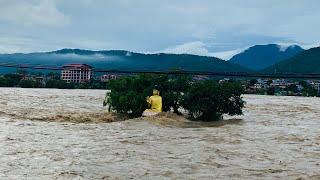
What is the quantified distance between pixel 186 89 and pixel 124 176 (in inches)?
635

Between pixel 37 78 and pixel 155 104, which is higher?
pixel 155 104

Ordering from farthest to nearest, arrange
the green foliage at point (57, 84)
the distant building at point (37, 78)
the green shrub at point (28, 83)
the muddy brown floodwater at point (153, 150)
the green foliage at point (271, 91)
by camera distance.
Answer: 1. the green foliage at point (271, 91)
2. the green shrub at point (28, 83)
3. the distant building at point (37, 78)
4. the green foliage at point (57, 84)
5. the muddy brown floodwater at point (153, 150)

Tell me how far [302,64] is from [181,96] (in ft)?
422

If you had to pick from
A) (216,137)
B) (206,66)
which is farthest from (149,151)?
(206,66)

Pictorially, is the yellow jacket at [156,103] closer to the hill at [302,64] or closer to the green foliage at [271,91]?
the green foliage at [271,91]

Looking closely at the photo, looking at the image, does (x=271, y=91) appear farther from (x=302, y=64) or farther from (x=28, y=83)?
(x=302, y=64)

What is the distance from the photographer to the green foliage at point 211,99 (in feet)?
85.1

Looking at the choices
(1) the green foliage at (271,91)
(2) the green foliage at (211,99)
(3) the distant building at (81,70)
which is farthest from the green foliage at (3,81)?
(2) the green foliage at (211,99)

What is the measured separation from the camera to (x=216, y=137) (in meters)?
19.3

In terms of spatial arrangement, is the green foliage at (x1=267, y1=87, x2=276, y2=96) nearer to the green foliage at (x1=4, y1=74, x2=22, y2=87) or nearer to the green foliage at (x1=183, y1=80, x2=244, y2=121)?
the green foliage at (x1=4, y1=74, x2=22, y2=87)

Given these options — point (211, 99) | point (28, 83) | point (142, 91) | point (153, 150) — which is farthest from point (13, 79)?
point (153, 150)

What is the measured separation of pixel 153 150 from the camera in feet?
51.3

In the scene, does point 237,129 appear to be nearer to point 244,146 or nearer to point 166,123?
point 166,123

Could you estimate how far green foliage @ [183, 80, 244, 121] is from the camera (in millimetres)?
25953
